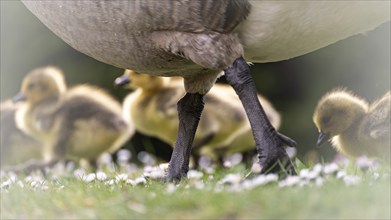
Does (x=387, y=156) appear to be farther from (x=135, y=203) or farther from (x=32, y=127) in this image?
(x=32, y=127)

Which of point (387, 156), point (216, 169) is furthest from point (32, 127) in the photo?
point (387, 156)

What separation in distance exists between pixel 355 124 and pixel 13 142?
360cm

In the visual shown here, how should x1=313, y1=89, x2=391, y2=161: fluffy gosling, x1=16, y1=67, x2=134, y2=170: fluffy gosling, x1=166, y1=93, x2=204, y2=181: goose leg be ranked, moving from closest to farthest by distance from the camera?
x1=166, y1=93, x2=204, y2=181: goose leg < x1=313, y1=89, x2=391, y2=161: fluffy gosling < x1=16, y1=67, x2=134, y2=170: fluffy gosling

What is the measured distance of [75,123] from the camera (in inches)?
257

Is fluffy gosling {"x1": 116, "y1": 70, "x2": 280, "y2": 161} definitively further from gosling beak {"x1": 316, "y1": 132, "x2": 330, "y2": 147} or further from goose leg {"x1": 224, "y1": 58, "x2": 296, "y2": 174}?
goose leg {"x1": 224, "y1": 58, "x2": 296, "y2": 174}

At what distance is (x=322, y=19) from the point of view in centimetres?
397

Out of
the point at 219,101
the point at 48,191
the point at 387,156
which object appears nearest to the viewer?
the point at 48,191

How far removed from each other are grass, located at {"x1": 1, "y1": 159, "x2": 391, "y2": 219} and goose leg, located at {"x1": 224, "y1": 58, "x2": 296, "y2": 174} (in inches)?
9.3

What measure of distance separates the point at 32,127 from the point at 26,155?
88cm

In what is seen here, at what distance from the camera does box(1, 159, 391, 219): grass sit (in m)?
2.99

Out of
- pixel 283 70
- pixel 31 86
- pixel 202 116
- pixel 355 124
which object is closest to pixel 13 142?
pixel 31 86

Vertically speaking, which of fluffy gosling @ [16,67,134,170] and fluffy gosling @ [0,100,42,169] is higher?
fluffy gosling @ [16,67,134,170]

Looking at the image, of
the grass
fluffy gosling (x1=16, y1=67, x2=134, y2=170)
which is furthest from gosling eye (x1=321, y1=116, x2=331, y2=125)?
fluffy gosling (x1=16, y1=67, x2=134, y2=170)

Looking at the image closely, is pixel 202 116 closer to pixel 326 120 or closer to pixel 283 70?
pixel 326 120
